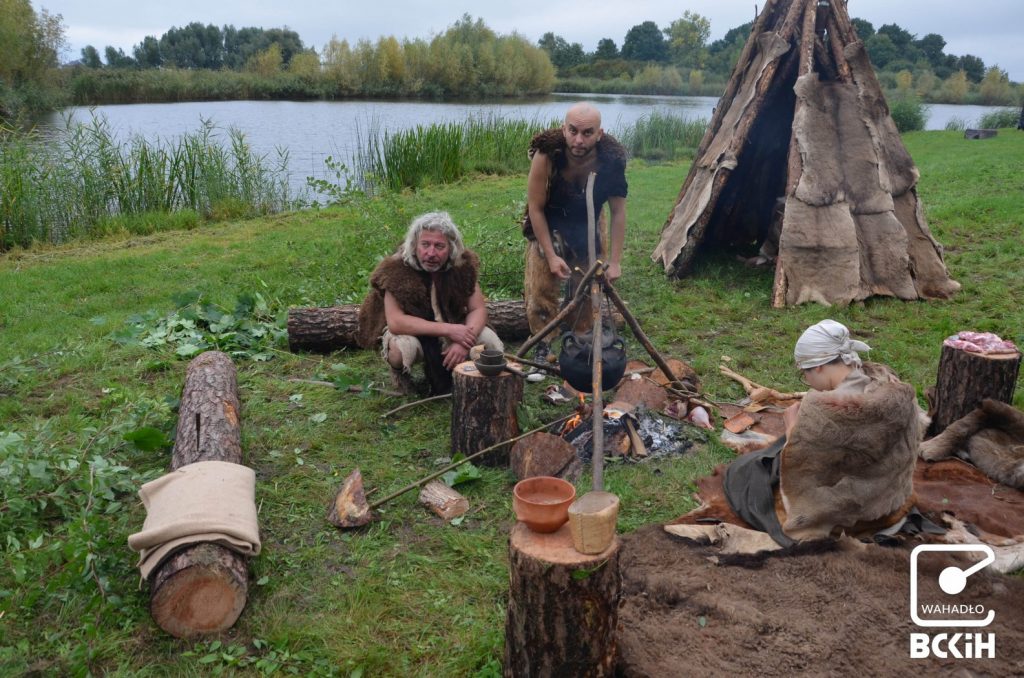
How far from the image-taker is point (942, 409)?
452 centimetres

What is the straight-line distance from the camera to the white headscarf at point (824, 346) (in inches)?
130

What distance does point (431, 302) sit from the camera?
16.6 feet

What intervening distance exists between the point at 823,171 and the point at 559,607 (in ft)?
20.1

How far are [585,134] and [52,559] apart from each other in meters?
4.08

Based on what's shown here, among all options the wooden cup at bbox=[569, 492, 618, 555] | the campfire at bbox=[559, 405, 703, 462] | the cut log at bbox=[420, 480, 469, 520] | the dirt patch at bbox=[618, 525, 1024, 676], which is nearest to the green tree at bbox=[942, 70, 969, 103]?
the campfire at bbox=[559, 405, 703, 462]

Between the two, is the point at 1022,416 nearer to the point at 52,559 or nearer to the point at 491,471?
the point at 491,471

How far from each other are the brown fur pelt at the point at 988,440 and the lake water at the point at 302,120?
10.9 meters

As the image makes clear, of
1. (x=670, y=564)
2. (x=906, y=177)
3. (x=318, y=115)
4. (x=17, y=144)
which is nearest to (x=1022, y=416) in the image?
(x=670, y=564)

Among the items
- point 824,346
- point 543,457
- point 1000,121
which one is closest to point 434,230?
point 543,457

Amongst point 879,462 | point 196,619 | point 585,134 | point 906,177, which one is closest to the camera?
point 196,619

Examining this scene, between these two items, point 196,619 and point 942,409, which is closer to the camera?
point 196,619

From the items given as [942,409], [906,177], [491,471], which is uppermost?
[906,177]

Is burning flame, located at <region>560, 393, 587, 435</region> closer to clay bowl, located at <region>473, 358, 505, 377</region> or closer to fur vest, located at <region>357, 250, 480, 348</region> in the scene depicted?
clay bowl, located at <region>473, 358, 505, 377</region>

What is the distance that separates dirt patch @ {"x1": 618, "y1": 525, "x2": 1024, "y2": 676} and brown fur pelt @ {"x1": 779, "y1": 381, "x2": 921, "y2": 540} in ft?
0.58
